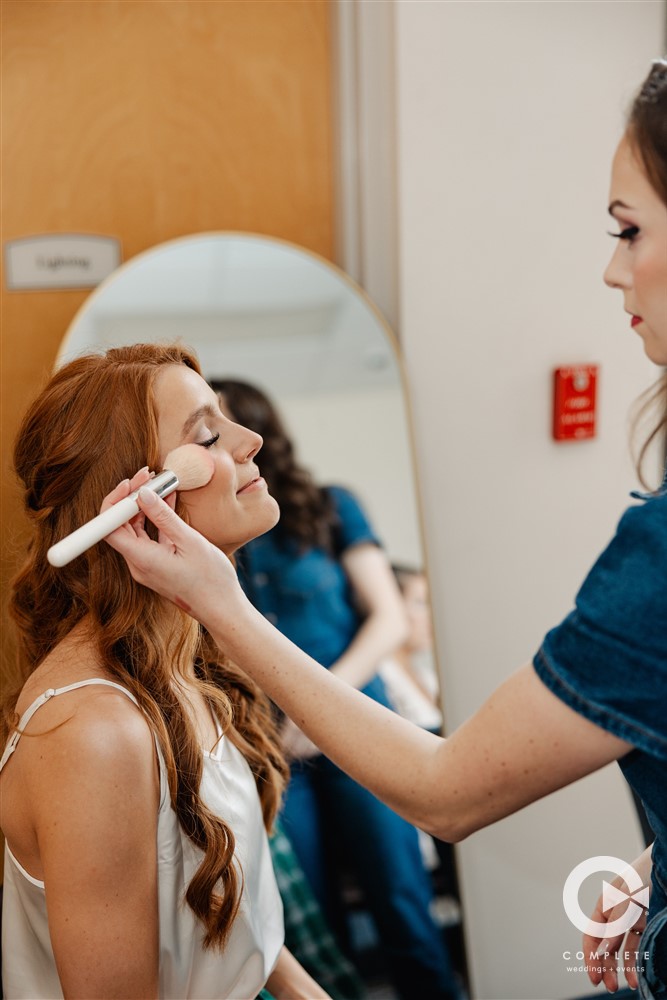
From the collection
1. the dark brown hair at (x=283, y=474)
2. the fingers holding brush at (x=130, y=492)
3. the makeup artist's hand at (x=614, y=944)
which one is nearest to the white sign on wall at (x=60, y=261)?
the dark brown hair at (x=283, y=474)

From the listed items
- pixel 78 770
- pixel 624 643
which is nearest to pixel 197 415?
pixel 78 770

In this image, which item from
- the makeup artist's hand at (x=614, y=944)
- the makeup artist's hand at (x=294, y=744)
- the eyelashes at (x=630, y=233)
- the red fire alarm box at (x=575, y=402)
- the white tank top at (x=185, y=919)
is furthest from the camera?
the red fire alarm box at (x=575, y=402)

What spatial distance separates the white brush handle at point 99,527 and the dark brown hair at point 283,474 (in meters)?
0.62

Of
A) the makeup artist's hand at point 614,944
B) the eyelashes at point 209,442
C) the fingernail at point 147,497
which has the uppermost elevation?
the eyelashes at point 209,442

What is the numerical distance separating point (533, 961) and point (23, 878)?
49.4 inches

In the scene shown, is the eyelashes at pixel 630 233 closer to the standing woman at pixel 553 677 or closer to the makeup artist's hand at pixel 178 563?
the standing woman at pixel 553 677

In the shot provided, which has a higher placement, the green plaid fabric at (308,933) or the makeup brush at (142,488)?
the makeup brush at (142,488)

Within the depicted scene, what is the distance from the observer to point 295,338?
5.16 ft

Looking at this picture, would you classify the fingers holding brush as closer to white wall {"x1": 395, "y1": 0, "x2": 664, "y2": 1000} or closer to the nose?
the nose

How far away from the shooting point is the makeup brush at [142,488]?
795mm

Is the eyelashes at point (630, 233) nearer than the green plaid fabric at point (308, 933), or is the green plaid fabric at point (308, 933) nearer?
the eyelashes at point (630, 233)

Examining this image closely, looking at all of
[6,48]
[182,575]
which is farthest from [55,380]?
[6,48]

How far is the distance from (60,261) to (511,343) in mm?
779

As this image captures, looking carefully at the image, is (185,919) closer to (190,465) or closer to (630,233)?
(190,465)
